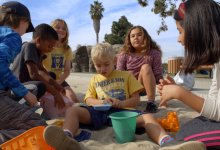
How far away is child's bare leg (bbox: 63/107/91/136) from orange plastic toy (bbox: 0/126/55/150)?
36 centimetres

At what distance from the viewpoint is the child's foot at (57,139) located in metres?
1.64

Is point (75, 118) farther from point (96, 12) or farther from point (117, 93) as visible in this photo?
point (96, 12)

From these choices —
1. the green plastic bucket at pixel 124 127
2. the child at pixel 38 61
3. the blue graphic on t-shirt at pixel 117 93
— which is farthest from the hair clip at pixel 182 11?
the child at pixel 38 61

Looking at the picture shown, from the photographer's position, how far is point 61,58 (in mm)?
3879

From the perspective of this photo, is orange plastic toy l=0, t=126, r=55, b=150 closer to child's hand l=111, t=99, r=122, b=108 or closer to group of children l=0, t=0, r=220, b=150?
group of children l=0, t=0, r=220, b=150

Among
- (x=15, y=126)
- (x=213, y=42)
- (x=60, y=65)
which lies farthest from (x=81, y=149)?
(x=60, y=65)

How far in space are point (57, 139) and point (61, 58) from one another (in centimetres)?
229

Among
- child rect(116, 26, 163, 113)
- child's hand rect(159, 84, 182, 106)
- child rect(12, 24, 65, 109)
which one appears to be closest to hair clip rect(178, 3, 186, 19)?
child's hand rect(159, 84, 182, 106)

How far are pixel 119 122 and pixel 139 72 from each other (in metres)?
1.59

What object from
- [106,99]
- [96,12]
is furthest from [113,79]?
[96,12]

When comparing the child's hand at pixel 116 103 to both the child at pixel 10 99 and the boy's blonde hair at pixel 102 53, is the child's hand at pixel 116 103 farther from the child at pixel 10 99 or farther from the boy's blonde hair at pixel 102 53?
the child at pixel 10 99

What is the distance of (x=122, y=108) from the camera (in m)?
2.43

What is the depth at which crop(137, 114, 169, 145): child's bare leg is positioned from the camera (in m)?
1.99

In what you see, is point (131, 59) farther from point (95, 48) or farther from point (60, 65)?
point (95, 48)
